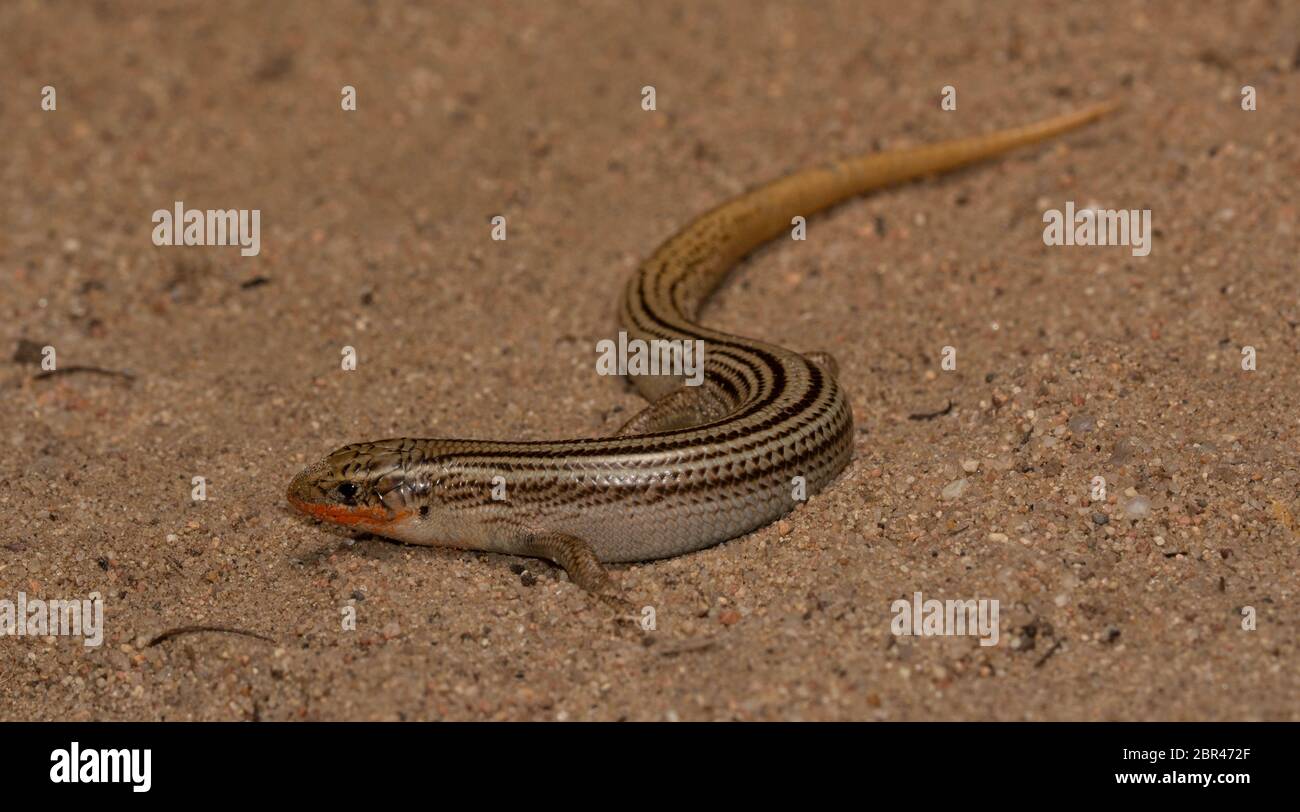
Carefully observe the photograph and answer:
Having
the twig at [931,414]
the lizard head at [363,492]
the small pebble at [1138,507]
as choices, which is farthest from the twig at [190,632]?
the small pebble at [1138,507]

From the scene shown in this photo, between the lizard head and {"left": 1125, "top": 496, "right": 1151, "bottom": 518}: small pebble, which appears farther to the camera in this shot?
the lizard head

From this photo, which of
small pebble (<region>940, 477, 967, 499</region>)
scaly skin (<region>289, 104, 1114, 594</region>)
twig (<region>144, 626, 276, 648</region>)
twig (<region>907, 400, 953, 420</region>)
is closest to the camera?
twig (<region>144, 626, 276, 648</region>)

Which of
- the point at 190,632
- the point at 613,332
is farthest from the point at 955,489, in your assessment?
the point at 190,632

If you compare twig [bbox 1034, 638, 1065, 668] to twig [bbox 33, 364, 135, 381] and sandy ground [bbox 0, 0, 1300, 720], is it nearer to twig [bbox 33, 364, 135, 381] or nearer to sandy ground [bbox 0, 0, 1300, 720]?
sandy ground [bbox 0, 0, 1300, 720]

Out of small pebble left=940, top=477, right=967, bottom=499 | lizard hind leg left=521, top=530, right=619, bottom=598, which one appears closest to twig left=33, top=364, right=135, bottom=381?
lizard hind leg left=521, top=530, right=619, bottom=598

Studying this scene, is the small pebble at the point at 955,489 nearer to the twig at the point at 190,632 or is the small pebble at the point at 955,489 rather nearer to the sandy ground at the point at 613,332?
the sandy ground at the point at 613,332

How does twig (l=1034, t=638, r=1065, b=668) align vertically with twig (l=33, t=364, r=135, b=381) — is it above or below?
below

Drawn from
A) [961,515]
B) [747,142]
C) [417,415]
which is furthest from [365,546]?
[747,142]
